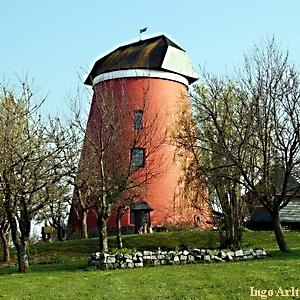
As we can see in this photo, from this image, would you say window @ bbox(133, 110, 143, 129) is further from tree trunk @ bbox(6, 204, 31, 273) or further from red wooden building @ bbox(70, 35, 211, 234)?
tree trunk @ bbox(6, 204, 31, 273)

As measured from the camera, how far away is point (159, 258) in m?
16.9

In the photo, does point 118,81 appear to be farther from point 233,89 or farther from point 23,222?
point 23,222

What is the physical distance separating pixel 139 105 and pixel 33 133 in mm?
13552

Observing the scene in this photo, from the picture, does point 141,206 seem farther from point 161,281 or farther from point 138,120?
point 161,281

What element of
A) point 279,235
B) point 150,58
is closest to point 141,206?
point 150,58

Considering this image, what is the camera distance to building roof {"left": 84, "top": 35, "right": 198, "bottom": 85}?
3150cm

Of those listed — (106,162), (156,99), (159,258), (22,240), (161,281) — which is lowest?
(161,281)

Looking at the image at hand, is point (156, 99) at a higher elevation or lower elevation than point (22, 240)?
higher

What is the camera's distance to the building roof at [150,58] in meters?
31.5

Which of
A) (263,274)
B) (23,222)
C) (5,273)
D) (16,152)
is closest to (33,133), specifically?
(16,152)

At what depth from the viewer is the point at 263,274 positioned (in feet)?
44.8

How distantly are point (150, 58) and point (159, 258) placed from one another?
16.9 metres

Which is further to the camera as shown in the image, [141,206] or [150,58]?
[150,58]

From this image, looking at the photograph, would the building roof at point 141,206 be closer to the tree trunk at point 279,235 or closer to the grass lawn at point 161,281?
the tree trunk at point 279,235
